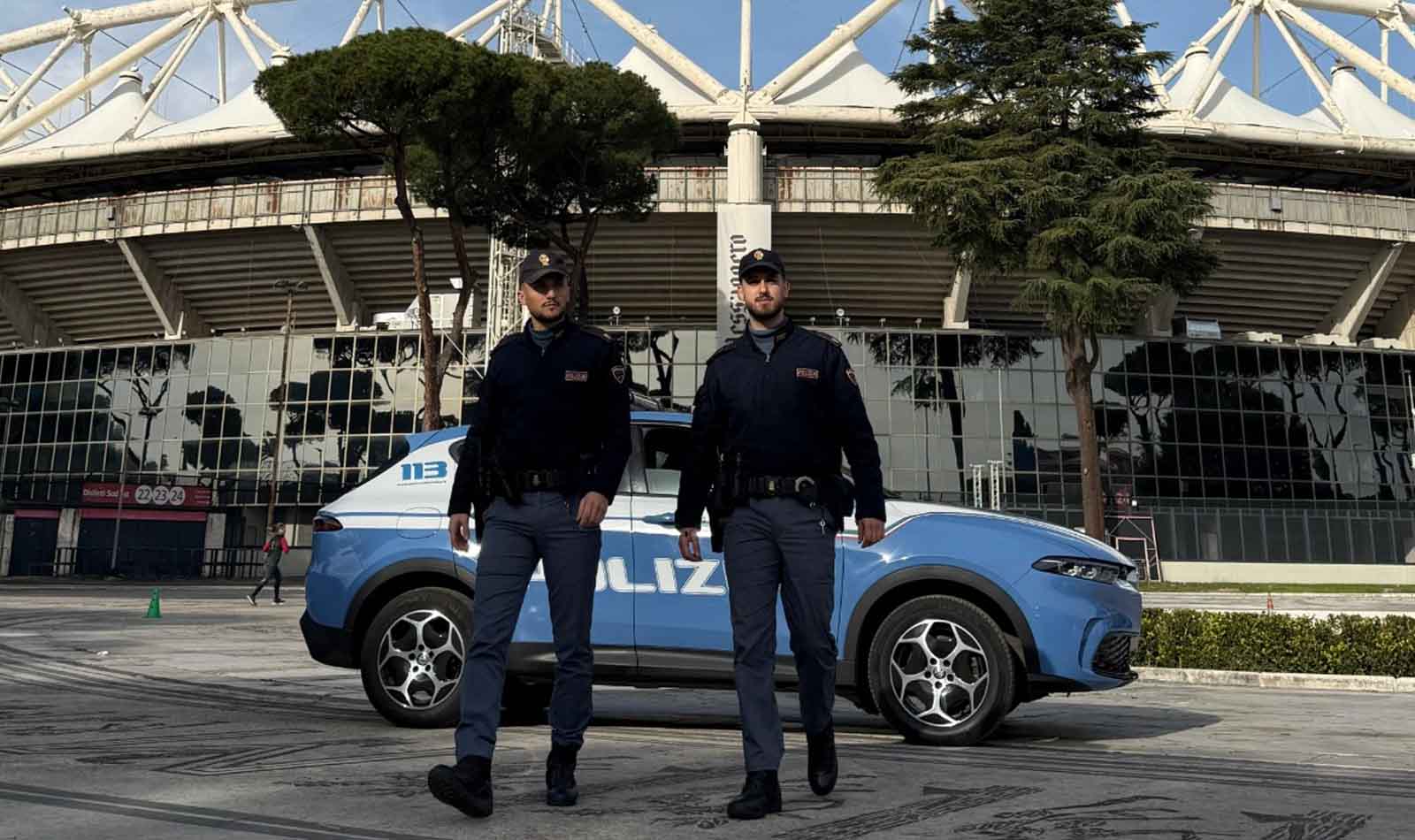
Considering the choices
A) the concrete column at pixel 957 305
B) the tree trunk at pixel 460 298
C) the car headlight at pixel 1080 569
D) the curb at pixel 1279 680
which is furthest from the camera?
the concrete column at pixel 957 305

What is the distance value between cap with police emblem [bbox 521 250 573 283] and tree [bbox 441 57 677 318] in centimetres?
2128

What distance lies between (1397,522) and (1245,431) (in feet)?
19.0

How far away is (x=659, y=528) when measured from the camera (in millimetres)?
5984

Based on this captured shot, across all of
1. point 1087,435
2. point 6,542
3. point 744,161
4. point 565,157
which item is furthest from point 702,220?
point 6,542

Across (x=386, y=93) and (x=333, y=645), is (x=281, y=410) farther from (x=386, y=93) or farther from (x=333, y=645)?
(x=333, y=645)

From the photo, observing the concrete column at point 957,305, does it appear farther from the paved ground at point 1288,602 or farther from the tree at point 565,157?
the paved ground at point 1288,602

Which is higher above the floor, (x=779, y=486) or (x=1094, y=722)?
(x=779, y=486)

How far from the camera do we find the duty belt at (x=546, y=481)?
4.07 m

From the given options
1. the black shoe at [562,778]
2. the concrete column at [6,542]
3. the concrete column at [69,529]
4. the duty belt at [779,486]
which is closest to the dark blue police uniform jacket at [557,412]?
the duty belt at [779,486]

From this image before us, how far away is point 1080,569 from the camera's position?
5.81 meters

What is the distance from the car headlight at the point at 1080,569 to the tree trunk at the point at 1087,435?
60.7ft

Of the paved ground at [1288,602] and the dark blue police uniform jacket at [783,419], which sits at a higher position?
the dark blue police uniform jacket at [783,419]

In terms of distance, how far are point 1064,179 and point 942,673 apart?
20.9 metres

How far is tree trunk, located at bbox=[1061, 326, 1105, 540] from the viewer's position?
23.7 meters
